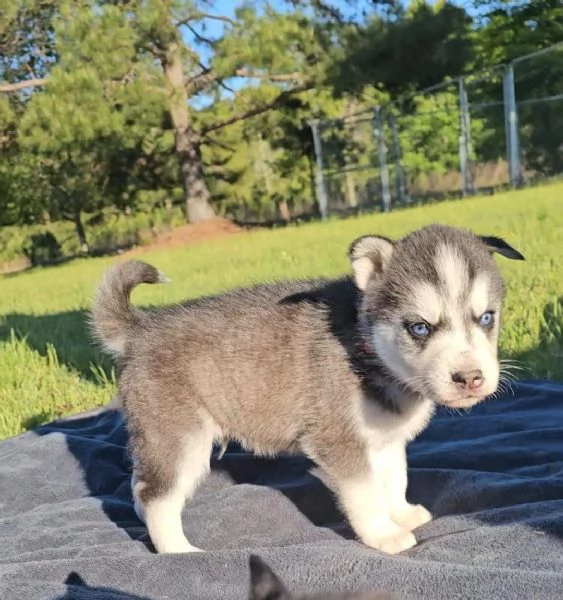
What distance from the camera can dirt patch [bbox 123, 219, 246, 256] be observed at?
80.9 feet

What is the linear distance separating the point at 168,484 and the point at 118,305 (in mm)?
920

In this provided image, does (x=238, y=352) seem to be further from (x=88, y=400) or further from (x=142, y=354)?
(x=88, y=400)

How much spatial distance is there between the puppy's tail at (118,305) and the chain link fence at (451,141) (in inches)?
738

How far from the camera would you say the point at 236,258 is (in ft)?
50.8

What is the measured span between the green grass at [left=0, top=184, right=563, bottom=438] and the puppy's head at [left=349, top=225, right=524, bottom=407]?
8.01ft

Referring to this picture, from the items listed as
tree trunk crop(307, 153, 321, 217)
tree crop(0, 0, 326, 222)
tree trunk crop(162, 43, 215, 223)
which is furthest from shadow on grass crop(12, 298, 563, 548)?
tree trunk crop(307, 153, 321, 217)

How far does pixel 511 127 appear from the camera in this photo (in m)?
21.2

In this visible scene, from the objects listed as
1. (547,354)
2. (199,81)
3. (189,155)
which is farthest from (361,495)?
(189,155)

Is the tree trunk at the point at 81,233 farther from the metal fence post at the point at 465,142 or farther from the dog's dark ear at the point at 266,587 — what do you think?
the dog's dark ear at the point at 266,587

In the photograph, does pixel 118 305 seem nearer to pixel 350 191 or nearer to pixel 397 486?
pixel 397 486

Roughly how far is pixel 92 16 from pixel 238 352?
19.0 meters

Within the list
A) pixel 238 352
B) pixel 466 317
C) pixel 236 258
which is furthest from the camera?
pixel 236 258

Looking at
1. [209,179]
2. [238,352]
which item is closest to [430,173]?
[209,179]

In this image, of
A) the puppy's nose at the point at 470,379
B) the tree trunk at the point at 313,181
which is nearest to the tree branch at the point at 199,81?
the tree trunk at the point at 313,181
